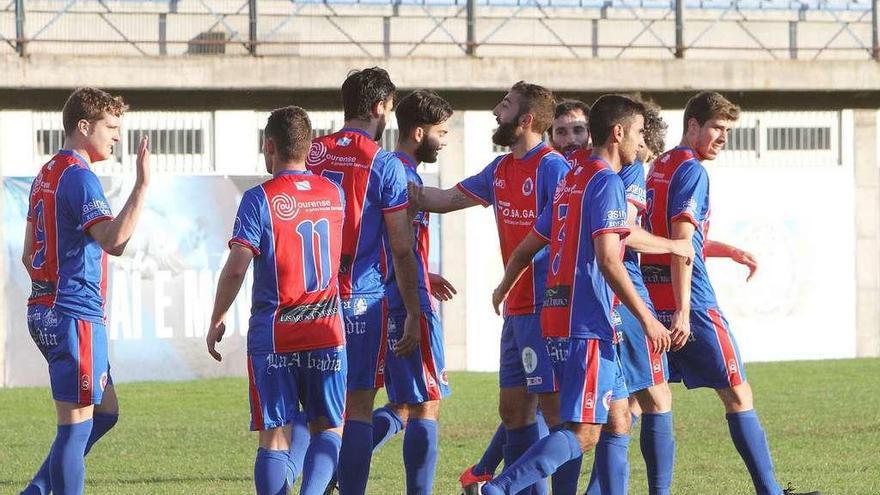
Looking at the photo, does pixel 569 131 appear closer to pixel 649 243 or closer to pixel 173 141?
pixel 649 243

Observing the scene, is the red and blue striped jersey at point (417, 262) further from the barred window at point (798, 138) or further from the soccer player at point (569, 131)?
the barred window at point (798, 138)

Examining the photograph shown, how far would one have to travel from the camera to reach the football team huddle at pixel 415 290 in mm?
6578

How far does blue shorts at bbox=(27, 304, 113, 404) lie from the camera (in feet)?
22.7

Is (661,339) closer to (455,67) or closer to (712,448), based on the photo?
(712,448)

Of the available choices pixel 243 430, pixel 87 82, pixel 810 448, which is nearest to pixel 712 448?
pixel 810 448

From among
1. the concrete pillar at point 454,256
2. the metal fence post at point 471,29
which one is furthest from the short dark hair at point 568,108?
the metal fence post at point 471,29

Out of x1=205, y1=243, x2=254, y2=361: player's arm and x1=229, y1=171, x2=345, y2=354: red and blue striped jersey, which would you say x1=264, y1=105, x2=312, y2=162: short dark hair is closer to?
x1=229, y1=171, x2=345, y2=354: red and blue striped jersey

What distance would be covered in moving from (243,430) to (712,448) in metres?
4.65

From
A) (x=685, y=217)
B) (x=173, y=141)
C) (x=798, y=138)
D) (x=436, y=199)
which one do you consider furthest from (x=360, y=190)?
(x=798, y=138)

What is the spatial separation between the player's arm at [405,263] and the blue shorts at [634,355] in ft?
3.53

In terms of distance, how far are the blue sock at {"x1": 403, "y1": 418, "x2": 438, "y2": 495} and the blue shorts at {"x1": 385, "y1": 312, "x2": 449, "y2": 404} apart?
0.16m

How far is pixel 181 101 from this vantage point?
72.7 feet

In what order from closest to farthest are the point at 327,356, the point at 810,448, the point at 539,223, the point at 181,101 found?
the point at 327,356 → the point at 539,223 → the point at 810,448 → the point at 181,101

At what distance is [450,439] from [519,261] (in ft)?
18.1
